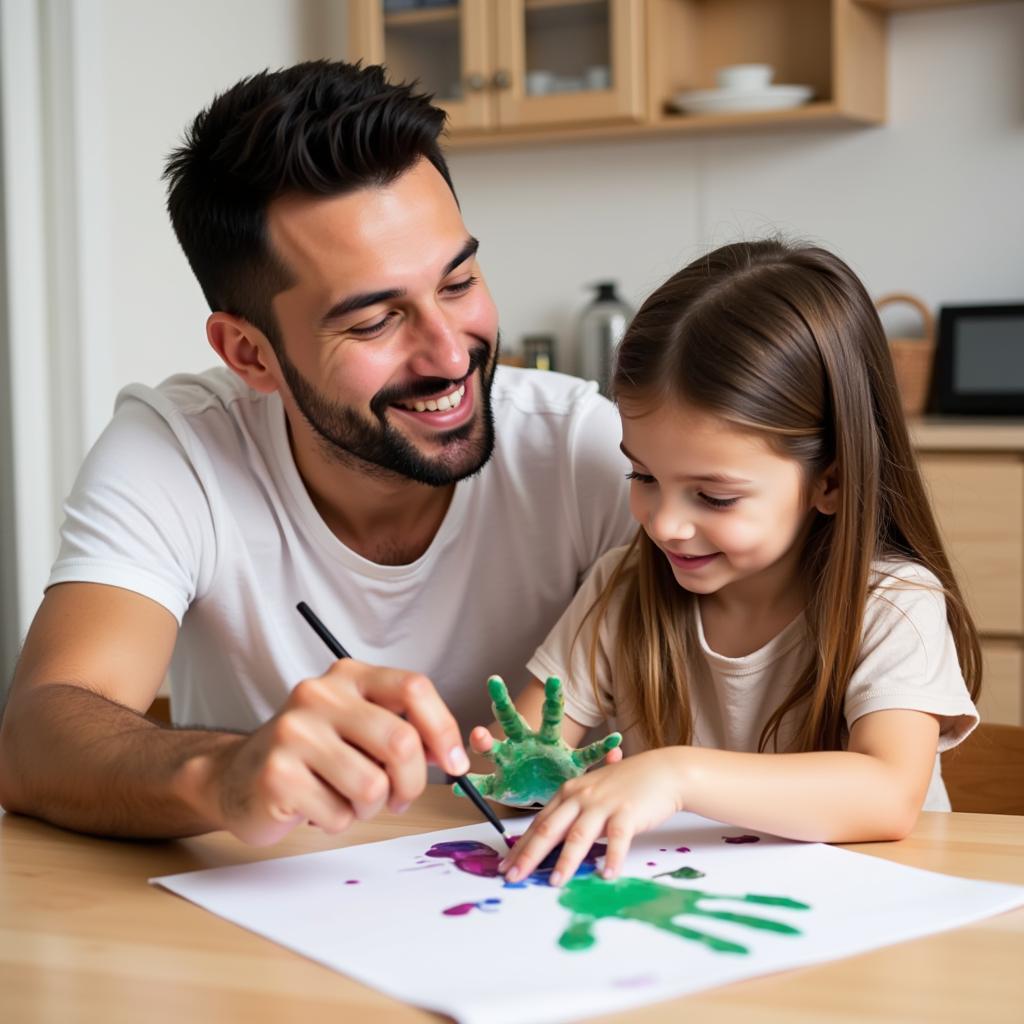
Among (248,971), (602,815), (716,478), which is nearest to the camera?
(248,971)

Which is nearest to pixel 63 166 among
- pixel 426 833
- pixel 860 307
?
pixel 860 307

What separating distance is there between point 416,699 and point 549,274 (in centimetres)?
303

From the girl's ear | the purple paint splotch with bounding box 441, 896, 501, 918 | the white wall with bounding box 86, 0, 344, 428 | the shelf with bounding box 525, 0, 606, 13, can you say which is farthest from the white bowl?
the purple paint splotch with bounding box 441, 896, 501, 918

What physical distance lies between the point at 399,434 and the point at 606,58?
2.10m

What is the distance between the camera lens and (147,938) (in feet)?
2.87

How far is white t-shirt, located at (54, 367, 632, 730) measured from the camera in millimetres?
1617

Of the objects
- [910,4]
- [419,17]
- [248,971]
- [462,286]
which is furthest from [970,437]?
[248,971]

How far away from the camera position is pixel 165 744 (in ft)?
3.54

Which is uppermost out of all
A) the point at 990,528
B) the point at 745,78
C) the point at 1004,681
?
the point at 745,78

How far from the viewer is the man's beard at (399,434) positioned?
61.3 inches

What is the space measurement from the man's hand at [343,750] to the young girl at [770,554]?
36 cm

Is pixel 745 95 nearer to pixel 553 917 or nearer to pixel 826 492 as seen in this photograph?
pixel 826 492

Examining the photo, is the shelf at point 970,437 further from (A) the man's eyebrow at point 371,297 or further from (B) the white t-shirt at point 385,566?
(A) the man's eyebrow at point 371,297

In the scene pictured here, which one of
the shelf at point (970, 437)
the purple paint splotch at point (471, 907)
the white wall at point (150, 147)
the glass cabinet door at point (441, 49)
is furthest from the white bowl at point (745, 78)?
the purple paint splotch at point (471, 907)
